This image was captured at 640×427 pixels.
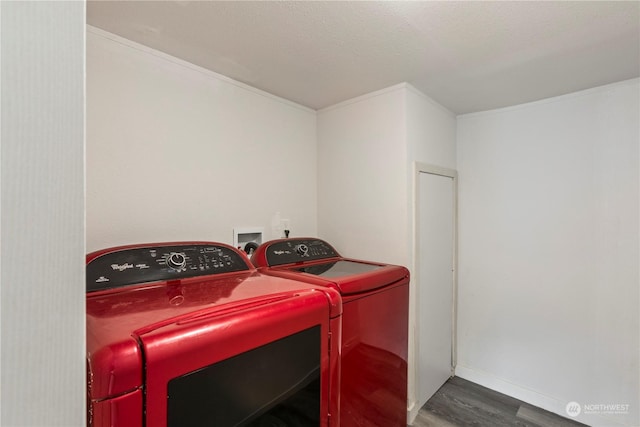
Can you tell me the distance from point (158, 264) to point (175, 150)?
705 millimetres

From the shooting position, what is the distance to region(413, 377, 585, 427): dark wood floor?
6.94ft

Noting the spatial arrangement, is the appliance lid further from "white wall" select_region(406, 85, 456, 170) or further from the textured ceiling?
the textured ceiling

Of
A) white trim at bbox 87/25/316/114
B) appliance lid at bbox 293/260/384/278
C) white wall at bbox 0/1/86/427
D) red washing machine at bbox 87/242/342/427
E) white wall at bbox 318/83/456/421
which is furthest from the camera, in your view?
white wall at bbox 318/83/456/421

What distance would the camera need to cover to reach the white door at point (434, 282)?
222 cm

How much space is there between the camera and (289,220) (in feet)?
7.67

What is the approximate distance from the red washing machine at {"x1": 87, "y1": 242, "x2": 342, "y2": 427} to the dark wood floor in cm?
147

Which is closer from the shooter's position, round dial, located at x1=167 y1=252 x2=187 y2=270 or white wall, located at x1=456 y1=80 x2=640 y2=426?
round dial, located at x1=167 y1=252 x2=187 y2=270

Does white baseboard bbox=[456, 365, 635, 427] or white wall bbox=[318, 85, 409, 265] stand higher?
white wall bbox=[318, 85, 409, 265]

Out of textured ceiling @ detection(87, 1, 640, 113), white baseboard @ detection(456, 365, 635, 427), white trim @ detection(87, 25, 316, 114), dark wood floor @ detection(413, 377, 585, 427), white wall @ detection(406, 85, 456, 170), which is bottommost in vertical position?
dark wood floor @ detection(413, 377, 585, 427)

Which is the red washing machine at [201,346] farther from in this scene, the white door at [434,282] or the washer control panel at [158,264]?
the white door at [434,282]

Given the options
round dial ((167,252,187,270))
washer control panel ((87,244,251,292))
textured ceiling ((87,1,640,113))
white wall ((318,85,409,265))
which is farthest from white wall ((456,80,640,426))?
round dial ((167,252,187,270))

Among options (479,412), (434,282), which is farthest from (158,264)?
(479,412)

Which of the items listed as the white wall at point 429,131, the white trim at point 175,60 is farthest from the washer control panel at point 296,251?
the white trim at point 175,60

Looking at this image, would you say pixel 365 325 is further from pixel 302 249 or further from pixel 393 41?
pixel 393 41
